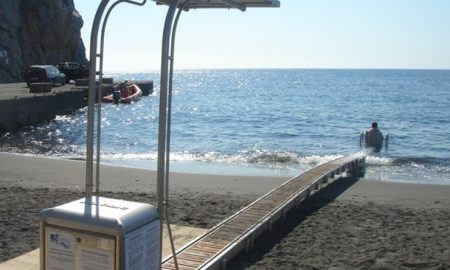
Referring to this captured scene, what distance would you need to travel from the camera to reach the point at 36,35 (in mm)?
54531

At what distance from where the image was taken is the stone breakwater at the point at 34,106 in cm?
2295

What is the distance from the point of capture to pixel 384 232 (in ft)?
26.3

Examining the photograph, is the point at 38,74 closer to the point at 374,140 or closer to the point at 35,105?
the point at 35,105

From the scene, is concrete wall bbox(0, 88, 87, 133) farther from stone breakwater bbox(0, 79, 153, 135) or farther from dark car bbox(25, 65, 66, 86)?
dark car bbox(25, 65, 66, 86)

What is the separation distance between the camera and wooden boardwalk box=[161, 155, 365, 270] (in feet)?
19.1

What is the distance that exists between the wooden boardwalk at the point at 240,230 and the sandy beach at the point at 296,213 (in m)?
0.19

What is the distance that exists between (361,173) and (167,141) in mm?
12523

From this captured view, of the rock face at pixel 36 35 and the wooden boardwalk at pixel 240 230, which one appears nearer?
the wooden boardwalk at pixel 240 230

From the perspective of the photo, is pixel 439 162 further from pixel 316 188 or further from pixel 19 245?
pixel 19 245

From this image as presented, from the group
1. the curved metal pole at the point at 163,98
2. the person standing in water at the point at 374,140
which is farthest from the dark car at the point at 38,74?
the curved metal pole at the point at 163,98

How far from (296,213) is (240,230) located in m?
2.25

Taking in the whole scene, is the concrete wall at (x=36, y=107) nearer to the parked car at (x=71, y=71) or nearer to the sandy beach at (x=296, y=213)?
the parked car at (x=71, y=71)

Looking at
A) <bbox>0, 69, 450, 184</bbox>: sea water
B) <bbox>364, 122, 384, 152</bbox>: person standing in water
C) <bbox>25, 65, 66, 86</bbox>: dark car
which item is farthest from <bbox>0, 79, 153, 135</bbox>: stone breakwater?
<bbox>364, 122, 384, 152</bbox>: person standing in water

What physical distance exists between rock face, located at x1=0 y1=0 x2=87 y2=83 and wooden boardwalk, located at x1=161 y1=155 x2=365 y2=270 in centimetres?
3855
